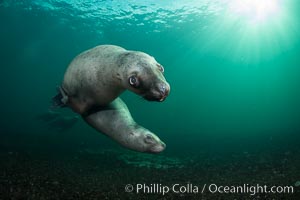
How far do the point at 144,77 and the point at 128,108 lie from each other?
821cm

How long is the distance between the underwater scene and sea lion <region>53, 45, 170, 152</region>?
16mm

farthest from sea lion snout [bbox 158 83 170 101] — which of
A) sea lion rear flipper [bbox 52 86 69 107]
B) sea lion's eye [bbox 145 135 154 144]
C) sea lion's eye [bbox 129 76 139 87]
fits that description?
sea lion rear flipper [bbox 52 86 69 107]

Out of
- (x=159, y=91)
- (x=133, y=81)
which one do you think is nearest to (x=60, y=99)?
(x=133, y=81)

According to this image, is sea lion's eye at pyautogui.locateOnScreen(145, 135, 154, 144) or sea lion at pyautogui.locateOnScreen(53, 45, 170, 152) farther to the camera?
sea lion's eye at pyautogui.locateOnScreen(145, 135, 154, 144)

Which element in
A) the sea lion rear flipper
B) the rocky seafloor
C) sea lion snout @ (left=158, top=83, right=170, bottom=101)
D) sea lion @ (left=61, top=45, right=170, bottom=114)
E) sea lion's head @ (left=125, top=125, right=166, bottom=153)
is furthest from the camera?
the rocky seafloor

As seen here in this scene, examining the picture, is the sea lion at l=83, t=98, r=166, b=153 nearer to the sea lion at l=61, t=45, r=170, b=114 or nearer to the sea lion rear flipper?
the sea lion at l=61, t=45, r=170, b=114

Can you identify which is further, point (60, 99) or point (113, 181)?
point (113, 181)

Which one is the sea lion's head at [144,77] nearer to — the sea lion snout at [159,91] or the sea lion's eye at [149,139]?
the sea lion snout at [159,91]

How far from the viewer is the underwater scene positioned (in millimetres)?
3961

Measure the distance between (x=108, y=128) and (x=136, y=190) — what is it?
8.97 ft

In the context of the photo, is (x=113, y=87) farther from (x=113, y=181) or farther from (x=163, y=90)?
(x=113, y=181)

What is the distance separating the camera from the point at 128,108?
429 inches

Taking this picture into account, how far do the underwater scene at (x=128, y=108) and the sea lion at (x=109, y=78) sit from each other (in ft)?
0.05

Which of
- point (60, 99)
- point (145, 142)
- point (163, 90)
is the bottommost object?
point (145, 142)
